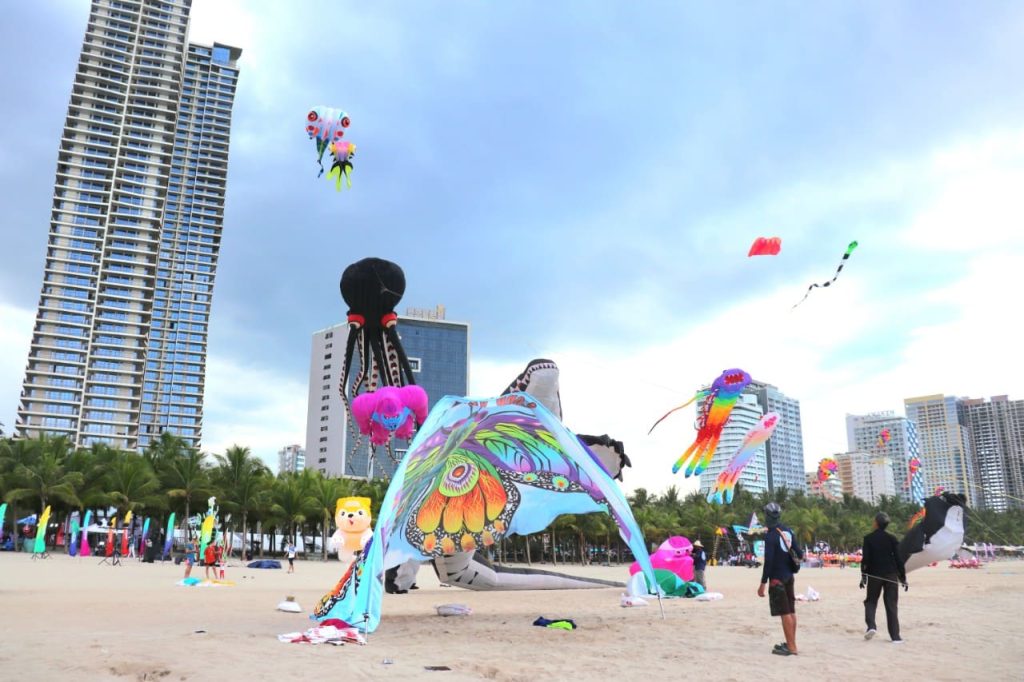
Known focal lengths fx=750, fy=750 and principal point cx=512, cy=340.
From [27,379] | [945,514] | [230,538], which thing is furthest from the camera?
[27,379]

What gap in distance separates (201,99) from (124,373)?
50232mm

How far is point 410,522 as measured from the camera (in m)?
13.8

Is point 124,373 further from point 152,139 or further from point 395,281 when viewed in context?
point 395,281

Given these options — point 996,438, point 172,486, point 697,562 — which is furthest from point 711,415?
point 996,438

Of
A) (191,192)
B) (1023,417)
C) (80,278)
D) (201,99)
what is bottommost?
(1023,417)

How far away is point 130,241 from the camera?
101 meters

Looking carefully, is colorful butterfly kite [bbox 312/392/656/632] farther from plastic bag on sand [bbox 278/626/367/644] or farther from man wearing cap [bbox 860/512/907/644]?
man wearing cap [bbox 860/512/907/644]

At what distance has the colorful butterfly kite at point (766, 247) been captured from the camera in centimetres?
1886

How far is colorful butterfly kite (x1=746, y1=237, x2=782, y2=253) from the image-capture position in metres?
18.9

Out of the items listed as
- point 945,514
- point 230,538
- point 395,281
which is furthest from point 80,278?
point 945,514

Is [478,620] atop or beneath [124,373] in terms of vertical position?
beneath

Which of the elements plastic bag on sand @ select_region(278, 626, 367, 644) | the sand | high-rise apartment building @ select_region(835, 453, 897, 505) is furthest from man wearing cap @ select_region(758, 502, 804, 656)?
high-rise apartment building @ select_region(835, 453, 897, 505)

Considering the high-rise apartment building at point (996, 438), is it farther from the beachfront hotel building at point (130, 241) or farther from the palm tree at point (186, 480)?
the beachfront hotel building at point (130, 241)

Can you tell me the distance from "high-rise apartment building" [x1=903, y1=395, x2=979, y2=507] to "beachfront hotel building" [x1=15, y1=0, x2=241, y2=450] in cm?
10289
